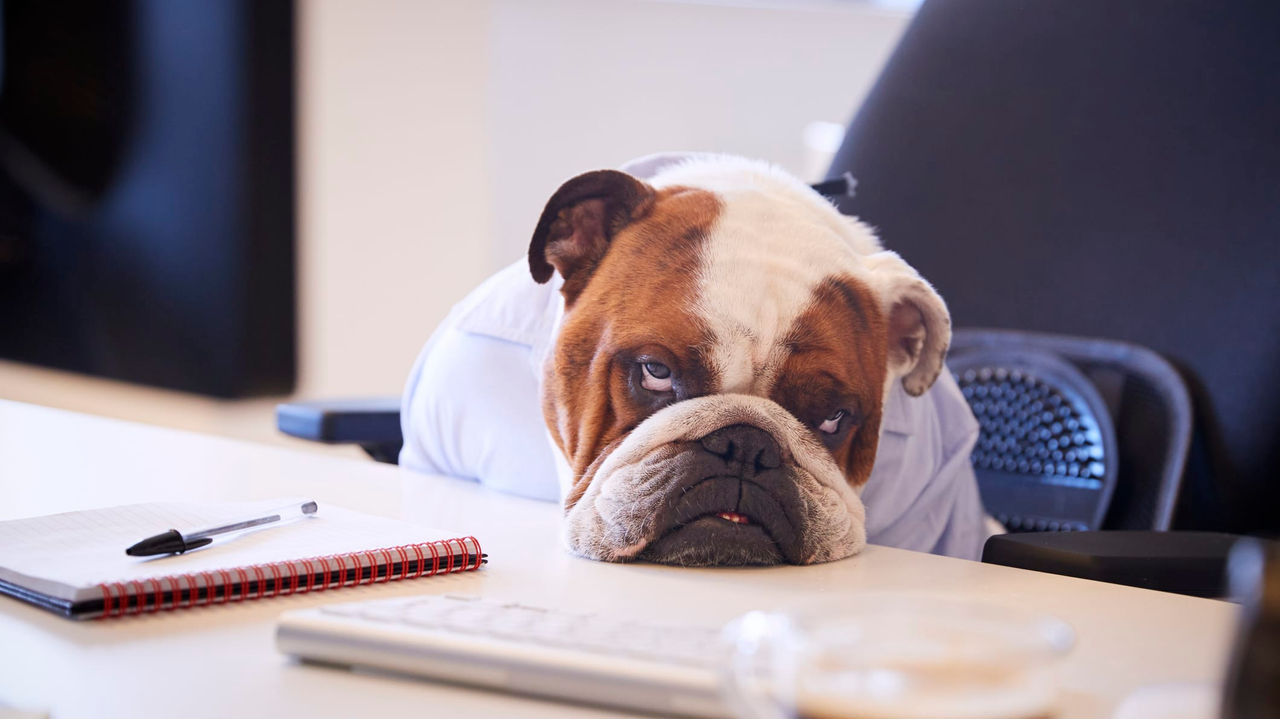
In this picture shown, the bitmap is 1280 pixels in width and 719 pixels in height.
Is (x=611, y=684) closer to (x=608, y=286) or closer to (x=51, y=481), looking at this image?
(x=608, y=286)

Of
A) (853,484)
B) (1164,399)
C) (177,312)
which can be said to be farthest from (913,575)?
(177,312)

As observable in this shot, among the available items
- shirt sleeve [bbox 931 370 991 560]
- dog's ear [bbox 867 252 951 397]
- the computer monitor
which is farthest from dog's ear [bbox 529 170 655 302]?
the computer monitor

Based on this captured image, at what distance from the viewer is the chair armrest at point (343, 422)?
1.25 meters

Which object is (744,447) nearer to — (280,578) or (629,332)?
(629,332)

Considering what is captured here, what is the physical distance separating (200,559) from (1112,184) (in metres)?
1.12

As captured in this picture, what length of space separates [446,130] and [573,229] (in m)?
2.49

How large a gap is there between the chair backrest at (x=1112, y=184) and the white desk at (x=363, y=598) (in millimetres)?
548

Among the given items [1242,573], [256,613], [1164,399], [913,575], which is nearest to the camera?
[1242,573]

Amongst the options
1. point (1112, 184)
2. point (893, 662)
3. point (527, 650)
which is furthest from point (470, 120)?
point (893, 662)

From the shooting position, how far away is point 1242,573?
0.38 meters

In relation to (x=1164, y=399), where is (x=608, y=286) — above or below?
above

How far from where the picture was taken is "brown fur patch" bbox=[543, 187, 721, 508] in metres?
0.87

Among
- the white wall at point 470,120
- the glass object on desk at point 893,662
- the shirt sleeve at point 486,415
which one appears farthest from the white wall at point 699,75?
the glass object on desk at point 893,662

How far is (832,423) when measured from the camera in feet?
2.97
